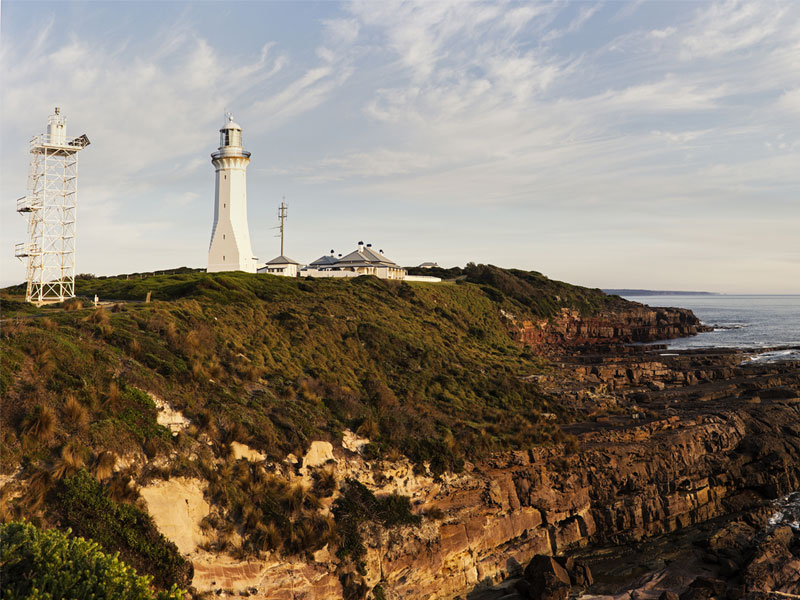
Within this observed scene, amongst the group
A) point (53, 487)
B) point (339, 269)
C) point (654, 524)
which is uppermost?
point (339, 269)

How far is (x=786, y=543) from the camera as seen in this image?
2083 centimetres

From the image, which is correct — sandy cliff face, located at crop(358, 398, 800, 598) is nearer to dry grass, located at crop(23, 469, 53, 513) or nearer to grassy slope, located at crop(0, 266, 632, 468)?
grassy slope, located at crop(0, 266, 632, 468)

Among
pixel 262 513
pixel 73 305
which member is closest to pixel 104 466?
pixel 262 513

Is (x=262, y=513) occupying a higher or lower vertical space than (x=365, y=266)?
lower

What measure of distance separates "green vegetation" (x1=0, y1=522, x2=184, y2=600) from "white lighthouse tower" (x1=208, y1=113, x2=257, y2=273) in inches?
1451

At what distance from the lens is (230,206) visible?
45.2m

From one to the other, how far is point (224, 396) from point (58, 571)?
37.3 feet

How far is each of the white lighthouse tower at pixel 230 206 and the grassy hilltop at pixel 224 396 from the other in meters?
4.19

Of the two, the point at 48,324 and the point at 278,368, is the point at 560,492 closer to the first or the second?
the point at 278,368

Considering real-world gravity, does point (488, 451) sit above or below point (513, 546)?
above

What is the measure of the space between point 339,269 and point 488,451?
42907mm

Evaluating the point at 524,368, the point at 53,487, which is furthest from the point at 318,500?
the point at 524,368

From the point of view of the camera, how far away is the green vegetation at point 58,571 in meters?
9.88

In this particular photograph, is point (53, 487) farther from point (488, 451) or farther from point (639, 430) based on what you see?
point (639, 430)
